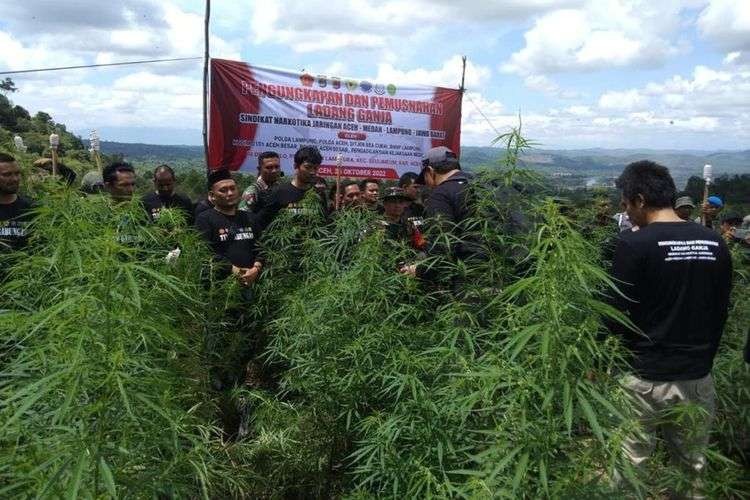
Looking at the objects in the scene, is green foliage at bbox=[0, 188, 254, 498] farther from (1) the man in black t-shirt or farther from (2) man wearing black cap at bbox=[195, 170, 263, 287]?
(1) the man in black t-shirt

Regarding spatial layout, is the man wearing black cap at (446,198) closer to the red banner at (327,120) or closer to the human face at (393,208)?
the human face at (393,208)

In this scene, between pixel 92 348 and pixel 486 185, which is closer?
pixel 92 348

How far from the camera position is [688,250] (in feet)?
8.64

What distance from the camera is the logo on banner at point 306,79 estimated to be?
7137 millimetres

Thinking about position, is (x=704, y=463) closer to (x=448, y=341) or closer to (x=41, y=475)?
(x=448, y=341)

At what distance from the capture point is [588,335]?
1.78 metres

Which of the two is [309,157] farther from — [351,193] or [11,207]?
[11,207]

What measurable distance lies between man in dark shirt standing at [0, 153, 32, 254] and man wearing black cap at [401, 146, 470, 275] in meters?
2.38

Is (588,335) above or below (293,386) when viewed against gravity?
above

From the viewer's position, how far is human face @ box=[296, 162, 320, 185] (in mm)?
4807

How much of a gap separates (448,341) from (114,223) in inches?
67.2

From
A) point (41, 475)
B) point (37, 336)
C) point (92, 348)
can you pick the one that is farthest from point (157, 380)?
point (37, 336)

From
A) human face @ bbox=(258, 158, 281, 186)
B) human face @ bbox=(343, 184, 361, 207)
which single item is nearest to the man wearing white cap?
human face @ bbox=(343, 184, 361, 207)

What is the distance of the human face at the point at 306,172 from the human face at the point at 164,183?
118cm
